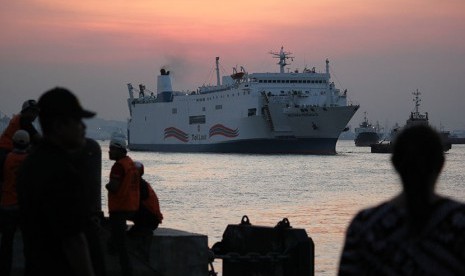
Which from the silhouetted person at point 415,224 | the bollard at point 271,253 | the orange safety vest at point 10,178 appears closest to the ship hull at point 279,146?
the bollard at point 271,253

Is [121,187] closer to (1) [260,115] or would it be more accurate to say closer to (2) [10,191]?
(2) [10,191]

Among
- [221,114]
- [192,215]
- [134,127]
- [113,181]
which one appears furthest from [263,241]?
[134,127]

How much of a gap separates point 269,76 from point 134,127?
2863 centimetres

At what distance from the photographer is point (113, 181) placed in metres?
8.33

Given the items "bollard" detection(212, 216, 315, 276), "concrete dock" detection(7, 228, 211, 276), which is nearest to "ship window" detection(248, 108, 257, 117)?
"bollard" detection(212, 216, 315, 276)

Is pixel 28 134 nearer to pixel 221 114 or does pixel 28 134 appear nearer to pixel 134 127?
pixel 221 114

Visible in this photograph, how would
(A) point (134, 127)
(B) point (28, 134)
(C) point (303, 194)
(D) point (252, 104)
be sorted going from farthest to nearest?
(A) point (134, 127)
(D) point (252, 104)
(C) point (303, 194)
(B) point (28, 134)

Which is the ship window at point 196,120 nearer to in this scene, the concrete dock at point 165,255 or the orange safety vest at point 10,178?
the concrete dock at point 165,255

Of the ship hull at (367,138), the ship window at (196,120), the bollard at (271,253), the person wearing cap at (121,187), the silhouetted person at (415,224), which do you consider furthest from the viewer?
the ship hull at (367,138)

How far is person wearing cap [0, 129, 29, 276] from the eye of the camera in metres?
7.69

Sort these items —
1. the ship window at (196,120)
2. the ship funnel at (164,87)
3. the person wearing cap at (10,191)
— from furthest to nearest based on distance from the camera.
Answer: the ship funnel at (164,87) → the ship window at (196,120) → the person wearing cap at (10,191)

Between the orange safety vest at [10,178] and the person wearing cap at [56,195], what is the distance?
382 centimetres

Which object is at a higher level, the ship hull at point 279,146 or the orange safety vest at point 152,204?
the orange safety vest at point 152,204

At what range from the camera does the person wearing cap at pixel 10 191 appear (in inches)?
303
